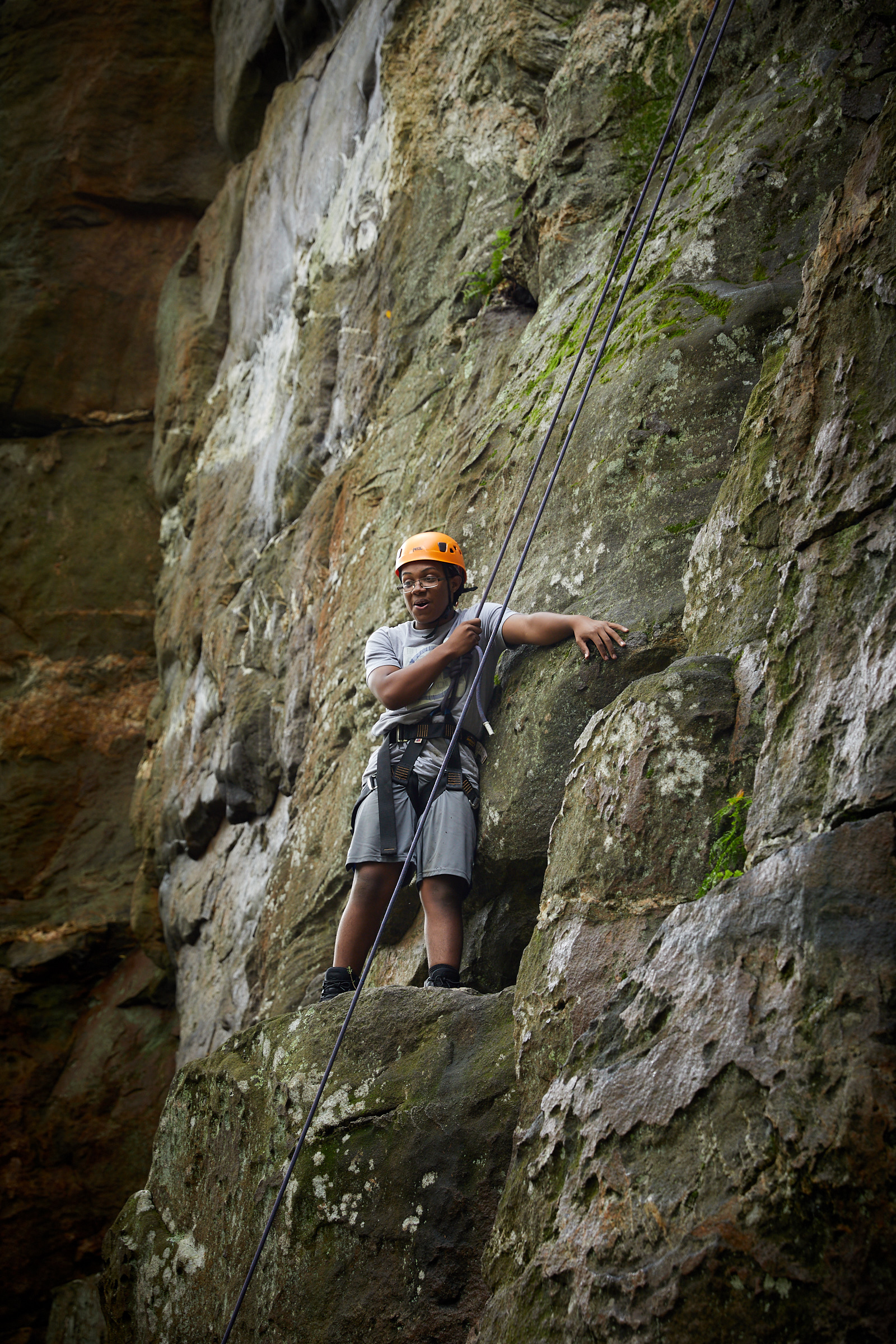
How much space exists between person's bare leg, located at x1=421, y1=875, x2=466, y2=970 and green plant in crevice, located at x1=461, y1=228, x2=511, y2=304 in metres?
4.16

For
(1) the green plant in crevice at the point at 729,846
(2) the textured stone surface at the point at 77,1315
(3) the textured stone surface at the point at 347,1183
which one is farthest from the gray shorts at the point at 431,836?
(2) the textured stone surface at the point at 77,1315

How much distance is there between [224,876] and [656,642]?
500cm

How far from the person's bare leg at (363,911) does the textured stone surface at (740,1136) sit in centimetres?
175

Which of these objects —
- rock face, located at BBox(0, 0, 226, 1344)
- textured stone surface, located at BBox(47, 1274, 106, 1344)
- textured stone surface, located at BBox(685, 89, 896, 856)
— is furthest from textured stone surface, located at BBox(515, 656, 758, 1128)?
rock face, located at BBox(0, 0, 226, 1344)

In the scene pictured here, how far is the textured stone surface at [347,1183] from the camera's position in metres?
3.18

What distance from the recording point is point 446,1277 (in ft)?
10.3

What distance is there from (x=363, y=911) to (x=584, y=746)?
1.43 meters

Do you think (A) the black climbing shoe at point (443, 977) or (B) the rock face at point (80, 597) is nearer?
(A) the black climbing shoe at point (443, 977)

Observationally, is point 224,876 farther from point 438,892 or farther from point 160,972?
point 438,892

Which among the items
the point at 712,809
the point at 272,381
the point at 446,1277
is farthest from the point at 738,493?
the point at 272,381

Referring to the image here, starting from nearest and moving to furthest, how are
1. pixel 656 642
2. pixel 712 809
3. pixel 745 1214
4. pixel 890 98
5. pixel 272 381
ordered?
pixel 745 1214
pixel 712 809
pixel 890 98
pixel 656 642
pixel 272 381

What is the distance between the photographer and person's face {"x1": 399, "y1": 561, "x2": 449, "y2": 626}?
15.7 feet

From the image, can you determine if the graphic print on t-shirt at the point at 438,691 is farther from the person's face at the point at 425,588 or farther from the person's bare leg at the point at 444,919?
the person's bare leg at the point at 444,919

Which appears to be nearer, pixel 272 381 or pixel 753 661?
pixel 753 661
